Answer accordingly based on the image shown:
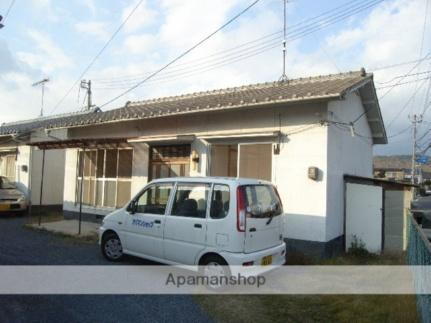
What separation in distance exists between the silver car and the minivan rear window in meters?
11.9

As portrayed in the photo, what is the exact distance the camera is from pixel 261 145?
916cm

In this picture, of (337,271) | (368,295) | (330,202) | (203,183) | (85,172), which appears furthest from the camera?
(85,172)

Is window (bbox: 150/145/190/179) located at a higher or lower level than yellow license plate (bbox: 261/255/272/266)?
higher

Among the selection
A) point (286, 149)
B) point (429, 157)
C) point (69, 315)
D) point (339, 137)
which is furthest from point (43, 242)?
point (429, 157)

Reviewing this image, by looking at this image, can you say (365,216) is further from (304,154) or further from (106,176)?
(106,176)

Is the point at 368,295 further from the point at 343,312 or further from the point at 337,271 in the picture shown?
the point at 337,271

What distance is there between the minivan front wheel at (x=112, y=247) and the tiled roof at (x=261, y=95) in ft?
12.0

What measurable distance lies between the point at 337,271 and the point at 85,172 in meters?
9.31

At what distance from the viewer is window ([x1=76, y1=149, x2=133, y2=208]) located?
11312 mm

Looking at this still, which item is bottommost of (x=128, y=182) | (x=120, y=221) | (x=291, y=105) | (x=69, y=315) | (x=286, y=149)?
(x=69, y=315)

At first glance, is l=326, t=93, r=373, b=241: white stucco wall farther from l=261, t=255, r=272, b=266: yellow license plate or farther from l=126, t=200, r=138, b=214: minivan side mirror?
l=126, t=200, r=138, b=214: minivan side mirror

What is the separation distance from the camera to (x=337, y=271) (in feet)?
22.3

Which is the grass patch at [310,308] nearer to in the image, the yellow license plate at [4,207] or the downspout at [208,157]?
the downspout at [208,157]

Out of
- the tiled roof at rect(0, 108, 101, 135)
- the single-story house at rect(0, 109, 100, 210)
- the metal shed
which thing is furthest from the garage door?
the single-story house at rect(0, 109, 100, 210)
